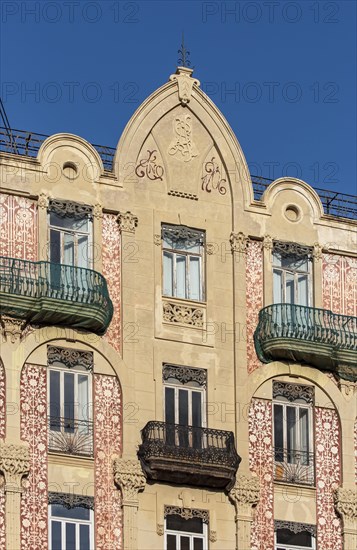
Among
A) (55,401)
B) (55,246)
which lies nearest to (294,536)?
(55,401)

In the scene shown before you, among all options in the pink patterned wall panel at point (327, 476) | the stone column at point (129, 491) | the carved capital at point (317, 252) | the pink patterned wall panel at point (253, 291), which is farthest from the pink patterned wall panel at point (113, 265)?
the pink patterned wall panel at point (327, 476)

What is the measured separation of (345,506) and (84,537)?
326 inches

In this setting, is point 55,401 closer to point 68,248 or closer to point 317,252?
point 68,248

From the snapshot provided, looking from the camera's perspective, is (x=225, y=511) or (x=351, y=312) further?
(x=351, y=312)

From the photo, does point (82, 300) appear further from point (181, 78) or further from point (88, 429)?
point (181, 78)

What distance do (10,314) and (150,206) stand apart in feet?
20.0

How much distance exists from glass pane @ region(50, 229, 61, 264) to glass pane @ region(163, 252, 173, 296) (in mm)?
3359

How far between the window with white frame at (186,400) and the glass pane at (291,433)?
2.81m

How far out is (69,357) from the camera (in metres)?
65.6

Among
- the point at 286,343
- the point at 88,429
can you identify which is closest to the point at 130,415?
the point at 88,429

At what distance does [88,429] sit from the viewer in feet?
214

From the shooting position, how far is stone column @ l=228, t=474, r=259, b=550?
2589 inches

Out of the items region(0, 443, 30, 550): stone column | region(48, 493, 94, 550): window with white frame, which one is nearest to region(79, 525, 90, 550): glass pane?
region(48, 493, 94, 550): window with white frame

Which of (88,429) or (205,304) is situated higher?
(205,304)
